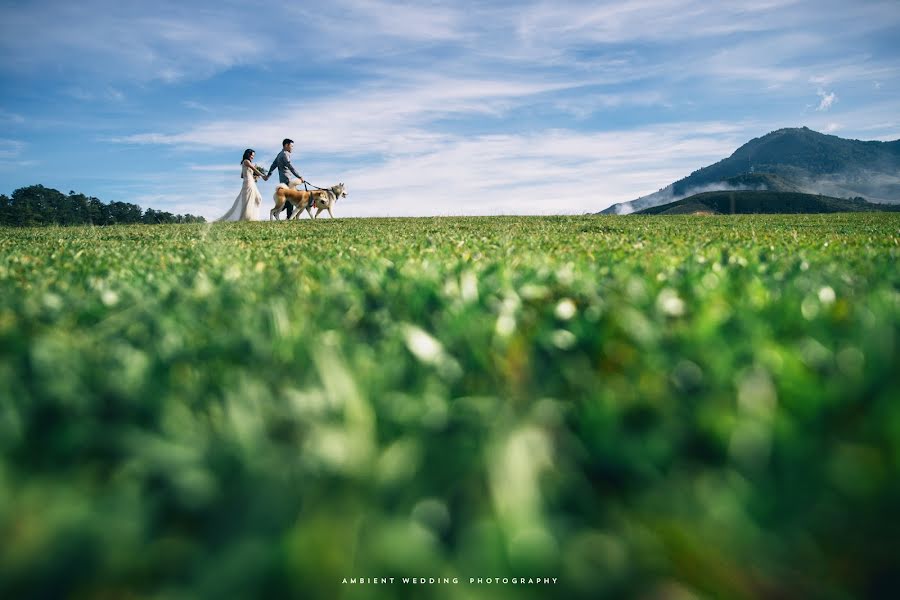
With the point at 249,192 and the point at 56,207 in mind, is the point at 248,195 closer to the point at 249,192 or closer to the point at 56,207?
the point at 249,192

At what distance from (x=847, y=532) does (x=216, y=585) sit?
2.78 feet

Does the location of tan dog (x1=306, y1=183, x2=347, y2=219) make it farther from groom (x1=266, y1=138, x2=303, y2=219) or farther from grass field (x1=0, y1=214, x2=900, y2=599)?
grass field (x1=0, y1=214, x2=900, y2=599)

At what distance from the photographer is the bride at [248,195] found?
19.3 meters

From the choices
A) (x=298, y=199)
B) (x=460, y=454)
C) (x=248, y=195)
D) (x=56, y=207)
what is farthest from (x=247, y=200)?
(x=56, y=207)

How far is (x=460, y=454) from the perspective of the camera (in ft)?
3.32

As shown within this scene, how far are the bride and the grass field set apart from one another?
1820cm

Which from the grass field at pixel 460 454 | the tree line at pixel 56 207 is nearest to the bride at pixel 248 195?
the grass field at pixel 460 454

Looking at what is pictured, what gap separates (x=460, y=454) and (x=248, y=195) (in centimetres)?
1981

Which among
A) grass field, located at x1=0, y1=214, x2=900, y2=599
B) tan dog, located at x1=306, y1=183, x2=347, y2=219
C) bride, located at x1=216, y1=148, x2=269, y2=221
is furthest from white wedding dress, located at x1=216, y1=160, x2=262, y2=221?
grass field, located at x1=0, y1=214, x2=900, y2=599

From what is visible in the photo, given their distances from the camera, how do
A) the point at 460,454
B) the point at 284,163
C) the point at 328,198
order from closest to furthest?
the point at 460,454 → the point at 284,163 → the point at 328,198

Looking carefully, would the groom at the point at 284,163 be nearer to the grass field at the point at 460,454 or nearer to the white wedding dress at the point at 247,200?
the white wedding dress at the point at 247,200

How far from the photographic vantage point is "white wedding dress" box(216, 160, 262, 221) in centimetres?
1933

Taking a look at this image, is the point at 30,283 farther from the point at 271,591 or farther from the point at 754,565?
the point at 754,565

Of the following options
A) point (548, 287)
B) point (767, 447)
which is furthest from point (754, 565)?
point (548, 287)
